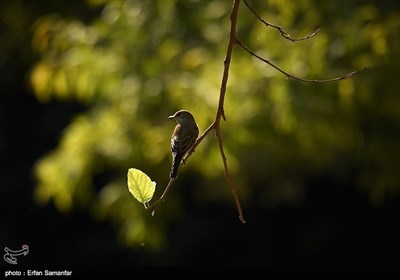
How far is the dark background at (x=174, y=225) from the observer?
30.9ft

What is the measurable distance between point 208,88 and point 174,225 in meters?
3.77

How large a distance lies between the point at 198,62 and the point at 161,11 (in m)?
0.65

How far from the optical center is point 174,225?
383 inches

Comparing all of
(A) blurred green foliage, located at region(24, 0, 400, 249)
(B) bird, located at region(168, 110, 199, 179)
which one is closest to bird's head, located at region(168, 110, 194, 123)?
(B) bird, located at region(168, 110, 199, 179)

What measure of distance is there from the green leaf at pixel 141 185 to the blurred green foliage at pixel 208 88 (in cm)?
323

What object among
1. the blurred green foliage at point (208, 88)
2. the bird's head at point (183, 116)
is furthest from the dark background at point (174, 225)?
the bird's head at point (183, 116)

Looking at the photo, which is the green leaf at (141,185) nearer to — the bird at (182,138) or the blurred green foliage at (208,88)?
the bird at (182,138)

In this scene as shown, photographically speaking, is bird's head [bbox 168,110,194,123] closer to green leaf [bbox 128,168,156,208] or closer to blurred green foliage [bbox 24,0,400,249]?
green leaf [bbox 128,168,156,208]

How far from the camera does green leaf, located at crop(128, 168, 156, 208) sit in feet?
8.55

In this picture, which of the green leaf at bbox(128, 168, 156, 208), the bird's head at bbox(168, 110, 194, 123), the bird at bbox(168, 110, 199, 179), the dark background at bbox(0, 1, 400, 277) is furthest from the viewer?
the dark background at bbox(0, 1, 400, 277)

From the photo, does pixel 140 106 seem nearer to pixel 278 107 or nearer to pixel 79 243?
pixel 278 107

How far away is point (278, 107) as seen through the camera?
→ 603 cm

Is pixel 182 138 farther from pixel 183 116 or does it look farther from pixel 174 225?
pixel 174 225

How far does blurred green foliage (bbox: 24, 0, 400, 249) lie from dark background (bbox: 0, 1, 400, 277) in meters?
2.04
